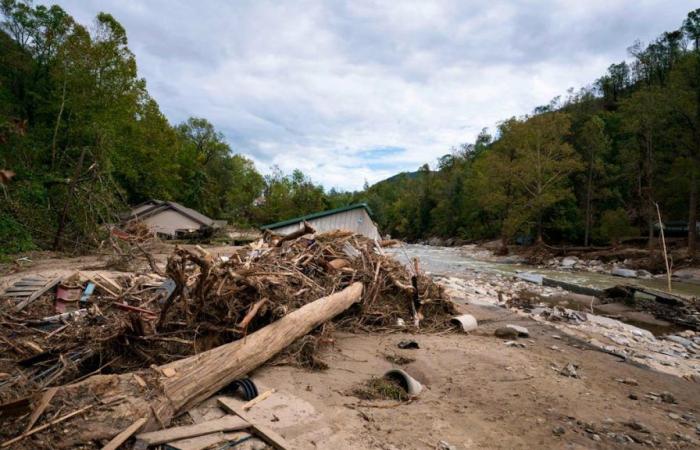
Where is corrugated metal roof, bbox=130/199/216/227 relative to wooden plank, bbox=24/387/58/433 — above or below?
above

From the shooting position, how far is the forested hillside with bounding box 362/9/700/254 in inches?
872

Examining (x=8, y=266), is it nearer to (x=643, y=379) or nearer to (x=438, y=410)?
(x=438, y=410)

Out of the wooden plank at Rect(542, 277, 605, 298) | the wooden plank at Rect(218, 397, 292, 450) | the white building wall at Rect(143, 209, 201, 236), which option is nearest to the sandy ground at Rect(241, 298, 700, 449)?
the wooden plank at Rect(218, 397, 292, 450)

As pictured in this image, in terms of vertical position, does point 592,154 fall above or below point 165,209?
above

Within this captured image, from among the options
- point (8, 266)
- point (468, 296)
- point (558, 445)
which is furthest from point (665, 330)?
point (8, 266)

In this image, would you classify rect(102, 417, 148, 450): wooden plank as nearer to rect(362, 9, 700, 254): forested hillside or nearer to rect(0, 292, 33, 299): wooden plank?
rect(0, 292, 33, 299): wooden plank

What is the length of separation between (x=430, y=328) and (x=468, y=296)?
15.4ft

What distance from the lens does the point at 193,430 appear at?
2.87 metres

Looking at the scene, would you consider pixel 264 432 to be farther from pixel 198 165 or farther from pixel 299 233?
pixel 198 165

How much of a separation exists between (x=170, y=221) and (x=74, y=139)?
11.2m

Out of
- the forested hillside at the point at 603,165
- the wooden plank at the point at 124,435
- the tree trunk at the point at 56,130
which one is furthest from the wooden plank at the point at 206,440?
the forested hillside at the point at 603,165

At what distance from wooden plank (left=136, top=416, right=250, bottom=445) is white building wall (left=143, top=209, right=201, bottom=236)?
29.9 meters

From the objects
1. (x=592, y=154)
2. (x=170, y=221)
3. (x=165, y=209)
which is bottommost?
(x=170, y=221)

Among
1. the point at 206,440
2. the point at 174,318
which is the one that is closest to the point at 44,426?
the point at 206,440
